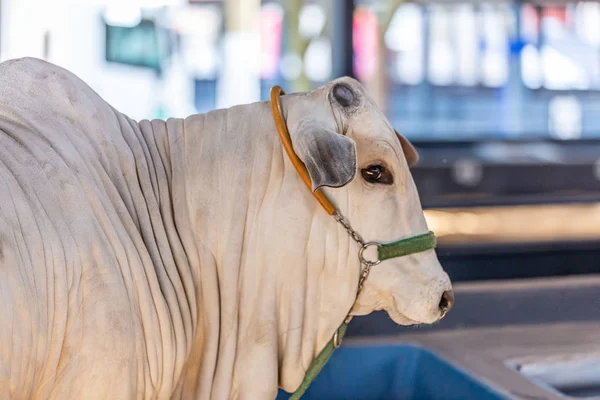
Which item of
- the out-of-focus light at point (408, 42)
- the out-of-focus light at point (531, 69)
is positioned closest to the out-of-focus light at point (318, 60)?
the out-of-focus light at point (408, 42)

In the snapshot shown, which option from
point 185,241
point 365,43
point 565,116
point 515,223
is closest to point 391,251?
point 185,241

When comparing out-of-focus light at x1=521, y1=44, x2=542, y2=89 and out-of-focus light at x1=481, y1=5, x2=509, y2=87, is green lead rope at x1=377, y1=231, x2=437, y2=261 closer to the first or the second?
out-of-focus light at x1=481, y1=5, x2=509, y2=87

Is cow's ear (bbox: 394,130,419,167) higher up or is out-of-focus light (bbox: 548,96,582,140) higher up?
out-of-focus light (bbox: 548,96,582,140)

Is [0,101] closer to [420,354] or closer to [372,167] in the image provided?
[372,167]

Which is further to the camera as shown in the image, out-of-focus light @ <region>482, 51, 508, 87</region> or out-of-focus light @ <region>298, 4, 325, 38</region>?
out-of-focus light @ <region>482, 51, 508, 87</region>

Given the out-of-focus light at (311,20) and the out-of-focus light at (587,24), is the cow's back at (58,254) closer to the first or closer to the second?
the out-of-focus light at (311,20)

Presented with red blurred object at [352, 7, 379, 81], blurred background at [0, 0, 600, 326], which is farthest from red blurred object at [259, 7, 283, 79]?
red blurred object at [352, 7, 379, 81]

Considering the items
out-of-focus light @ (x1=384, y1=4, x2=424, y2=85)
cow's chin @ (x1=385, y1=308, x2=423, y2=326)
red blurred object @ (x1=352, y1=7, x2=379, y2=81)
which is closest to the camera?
cow's chin @ (x1=385, y1=308, x2=423, y2=326)

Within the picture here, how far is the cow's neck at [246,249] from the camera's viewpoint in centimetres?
175

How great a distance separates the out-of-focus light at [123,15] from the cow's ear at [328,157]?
3.72 metres

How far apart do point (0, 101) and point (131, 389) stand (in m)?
0.56

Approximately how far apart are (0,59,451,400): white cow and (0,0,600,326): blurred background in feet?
9.90

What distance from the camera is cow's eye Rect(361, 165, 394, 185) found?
6.00 feet

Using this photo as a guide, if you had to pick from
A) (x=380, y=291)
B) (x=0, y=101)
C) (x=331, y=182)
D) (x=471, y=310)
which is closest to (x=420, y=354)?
(x=471, y=310)
